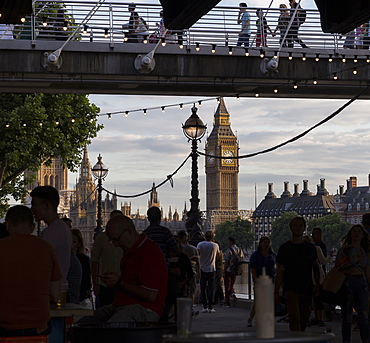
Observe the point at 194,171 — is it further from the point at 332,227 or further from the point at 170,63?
the point at 332,227

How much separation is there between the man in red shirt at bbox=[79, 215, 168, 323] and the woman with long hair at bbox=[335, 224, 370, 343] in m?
4.23

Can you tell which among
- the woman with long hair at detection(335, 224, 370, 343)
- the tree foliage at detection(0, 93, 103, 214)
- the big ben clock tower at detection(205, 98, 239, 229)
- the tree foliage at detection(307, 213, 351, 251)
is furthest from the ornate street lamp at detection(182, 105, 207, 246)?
the big ben clock tower at detection(205, 98, 239, 229)

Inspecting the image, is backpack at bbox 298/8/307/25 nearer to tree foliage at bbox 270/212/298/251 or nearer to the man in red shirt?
the man in red shirt

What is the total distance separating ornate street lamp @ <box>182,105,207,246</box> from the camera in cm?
1772

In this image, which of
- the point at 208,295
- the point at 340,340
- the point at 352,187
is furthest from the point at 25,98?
the point at 352,187

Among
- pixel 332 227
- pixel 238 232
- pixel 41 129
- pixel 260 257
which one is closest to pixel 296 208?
pixel 238 232

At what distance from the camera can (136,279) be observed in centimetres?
544

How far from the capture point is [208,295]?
16.2 metres

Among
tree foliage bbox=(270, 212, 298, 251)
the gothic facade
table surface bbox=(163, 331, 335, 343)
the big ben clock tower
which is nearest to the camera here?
table surface bbox=(163, 331, 335, 343)

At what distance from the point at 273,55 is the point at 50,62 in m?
4.74

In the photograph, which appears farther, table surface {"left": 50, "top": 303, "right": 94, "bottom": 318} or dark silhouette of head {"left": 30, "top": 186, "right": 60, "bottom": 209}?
dark silhouette of head {"left": 30, "top": 186, "right": 60, "bottom": 209}

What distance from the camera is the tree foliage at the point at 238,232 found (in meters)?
182

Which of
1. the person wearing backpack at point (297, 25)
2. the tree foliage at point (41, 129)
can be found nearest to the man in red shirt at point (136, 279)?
the person wearing backpack at point (297, 25)

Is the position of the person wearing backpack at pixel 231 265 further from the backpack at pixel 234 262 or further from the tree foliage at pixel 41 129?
the tree foliage at pixel 41 129
